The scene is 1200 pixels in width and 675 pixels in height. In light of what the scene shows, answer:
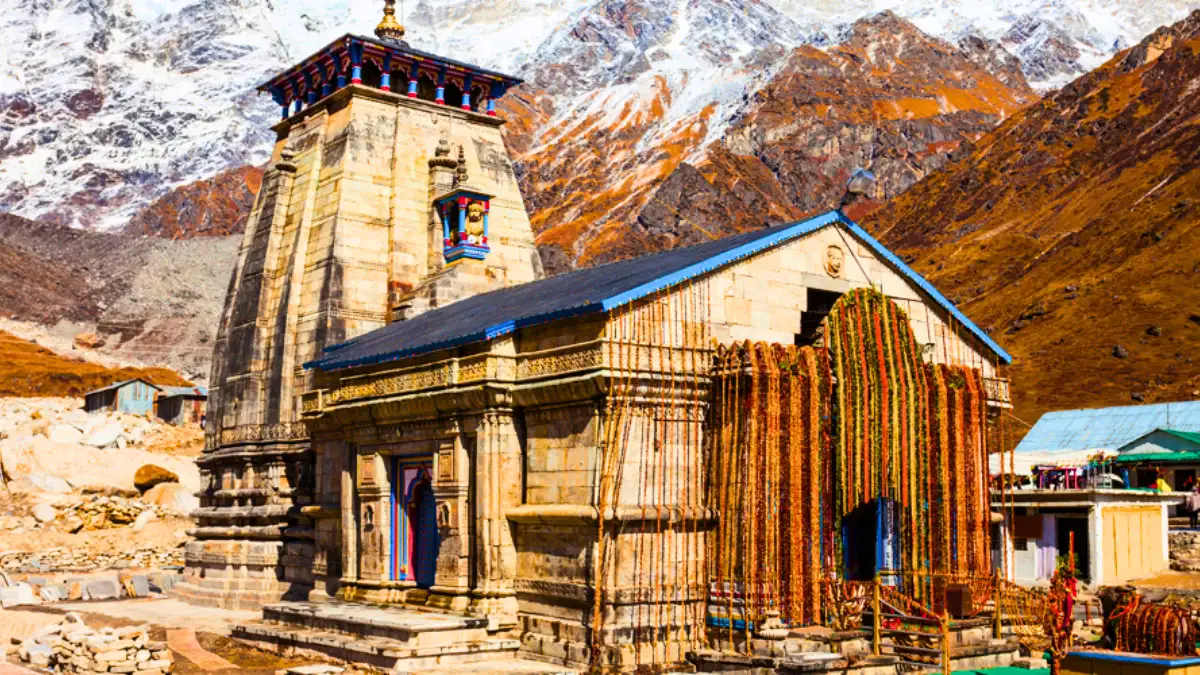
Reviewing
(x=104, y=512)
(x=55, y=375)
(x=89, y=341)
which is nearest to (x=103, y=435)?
(x=104, y=512)

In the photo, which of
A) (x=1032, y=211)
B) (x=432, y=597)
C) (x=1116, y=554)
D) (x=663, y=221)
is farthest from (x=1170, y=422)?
(x=663, y=221)

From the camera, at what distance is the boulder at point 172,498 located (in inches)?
2239

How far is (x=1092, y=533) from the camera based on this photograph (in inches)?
1347

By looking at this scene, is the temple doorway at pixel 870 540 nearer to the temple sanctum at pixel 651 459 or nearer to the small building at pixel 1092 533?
the temple sanctum at pixel 651 459

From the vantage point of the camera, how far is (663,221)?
19088cm

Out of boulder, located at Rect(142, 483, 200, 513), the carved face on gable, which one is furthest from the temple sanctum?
boulder, located at Rect(142, 483, 200, 513)

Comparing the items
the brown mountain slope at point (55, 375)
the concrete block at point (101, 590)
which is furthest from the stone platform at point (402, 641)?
the brown mountain slope at point (55, 375)

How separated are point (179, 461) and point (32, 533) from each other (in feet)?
44.5

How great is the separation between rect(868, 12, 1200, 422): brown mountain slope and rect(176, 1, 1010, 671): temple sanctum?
A: 6028 cm

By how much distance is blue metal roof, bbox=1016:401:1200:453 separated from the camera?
5341 centimetres

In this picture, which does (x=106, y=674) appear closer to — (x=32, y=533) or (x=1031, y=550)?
(x=1031, y=550)

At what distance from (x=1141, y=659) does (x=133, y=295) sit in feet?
473

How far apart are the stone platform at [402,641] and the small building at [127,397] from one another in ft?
228

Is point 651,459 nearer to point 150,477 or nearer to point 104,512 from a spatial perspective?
point 104,512
